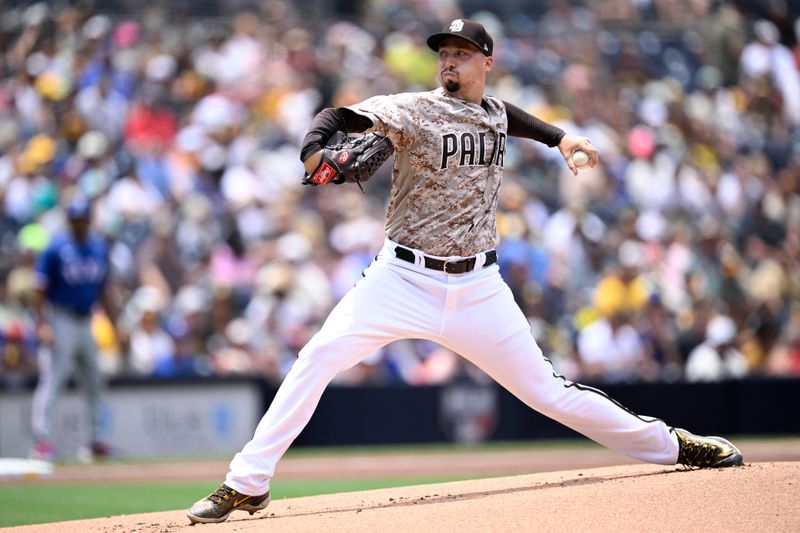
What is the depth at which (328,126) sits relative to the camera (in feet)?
17.5

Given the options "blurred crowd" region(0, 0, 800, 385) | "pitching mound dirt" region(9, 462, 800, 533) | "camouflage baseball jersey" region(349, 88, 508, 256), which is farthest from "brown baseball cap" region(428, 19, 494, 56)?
"blurred crowd" region(0, 0, 800, 385)

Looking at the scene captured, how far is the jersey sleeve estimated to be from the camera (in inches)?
216

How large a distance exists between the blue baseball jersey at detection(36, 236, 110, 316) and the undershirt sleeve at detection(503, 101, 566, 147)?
5.97 m

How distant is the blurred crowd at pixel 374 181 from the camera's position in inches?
505

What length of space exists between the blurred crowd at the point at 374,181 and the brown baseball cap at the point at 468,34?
23.5 feet

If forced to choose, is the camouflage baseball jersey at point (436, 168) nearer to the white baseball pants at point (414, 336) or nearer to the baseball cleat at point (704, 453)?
the white baseball pants at point (414, 336)

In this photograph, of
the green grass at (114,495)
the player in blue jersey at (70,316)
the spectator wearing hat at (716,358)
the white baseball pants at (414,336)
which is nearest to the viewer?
the white baseball pants at (414,336)

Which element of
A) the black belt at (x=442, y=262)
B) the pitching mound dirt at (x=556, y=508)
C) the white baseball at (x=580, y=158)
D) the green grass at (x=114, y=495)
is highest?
the white baseball at (x=580, y=158)

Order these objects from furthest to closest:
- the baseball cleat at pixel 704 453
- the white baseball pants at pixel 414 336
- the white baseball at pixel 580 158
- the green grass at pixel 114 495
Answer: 1. the green grass at pixel 114 495
2. the baseball cleat at pixel 704 453
3. the white baseball at pixel 580 158
4. the white baseball pants at pixel 414 336

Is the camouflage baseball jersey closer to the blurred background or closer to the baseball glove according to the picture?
the baseball glove

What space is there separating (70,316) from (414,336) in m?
6.23

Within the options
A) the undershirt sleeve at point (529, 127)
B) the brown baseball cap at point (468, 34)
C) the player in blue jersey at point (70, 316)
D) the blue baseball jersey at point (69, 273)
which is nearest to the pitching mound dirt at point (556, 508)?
the undershirt sleeve at point (529, 127)

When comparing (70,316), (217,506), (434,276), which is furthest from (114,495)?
(434,276)

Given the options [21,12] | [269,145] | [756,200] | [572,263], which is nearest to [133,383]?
[269,145]
